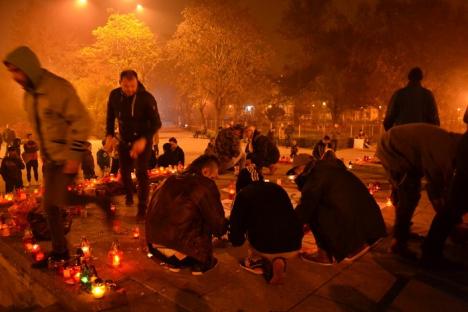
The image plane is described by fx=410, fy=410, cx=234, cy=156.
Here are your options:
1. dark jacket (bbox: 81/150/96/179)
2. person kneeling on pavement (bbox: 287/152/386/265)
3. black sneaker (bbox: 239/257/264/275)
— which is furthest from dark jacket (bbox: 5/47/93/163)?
dark jacket (bbox: 81/150/96/179)

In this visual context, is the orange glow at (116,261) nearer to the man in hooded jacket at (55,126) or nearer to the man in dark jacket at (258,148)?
the man in hooded jacket at (55,126)

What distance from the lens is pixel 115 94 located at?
5469mm

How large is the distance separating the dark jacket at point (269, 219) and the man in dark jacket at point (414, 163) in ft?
4.54

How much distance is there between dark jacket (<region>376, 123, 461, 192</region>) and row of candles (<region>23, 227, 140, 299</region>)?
9.82 ft

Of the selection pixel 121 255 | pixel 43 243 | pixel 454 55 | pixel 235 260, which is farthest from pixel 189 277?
pixel 454 55

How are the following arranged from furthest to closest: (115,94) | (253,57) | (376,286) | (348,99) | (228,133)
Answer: (348,99) → (253,57) → (228,133) → (115,94) → (376,286)

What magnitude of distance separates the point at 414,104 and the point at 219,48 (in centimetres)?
2086

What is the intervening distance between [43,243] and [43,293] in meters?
1.13

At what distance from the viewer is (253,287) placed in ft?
11.6

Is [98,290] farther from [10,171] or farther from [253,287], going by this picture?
[10,171]

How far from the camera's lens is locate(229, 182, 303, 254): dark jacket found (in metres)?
3.44

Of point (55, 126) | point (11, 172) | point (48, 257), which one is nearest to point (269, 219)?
point (55, 126)

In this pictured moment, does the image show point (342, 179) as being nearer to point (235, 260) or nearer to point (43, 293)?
point (235, 260)

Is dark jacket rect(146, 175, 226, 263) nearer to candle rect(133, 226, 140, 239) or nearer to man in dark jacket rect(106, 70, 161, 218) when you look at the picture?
candle rect(133, 226, 140, 239)
